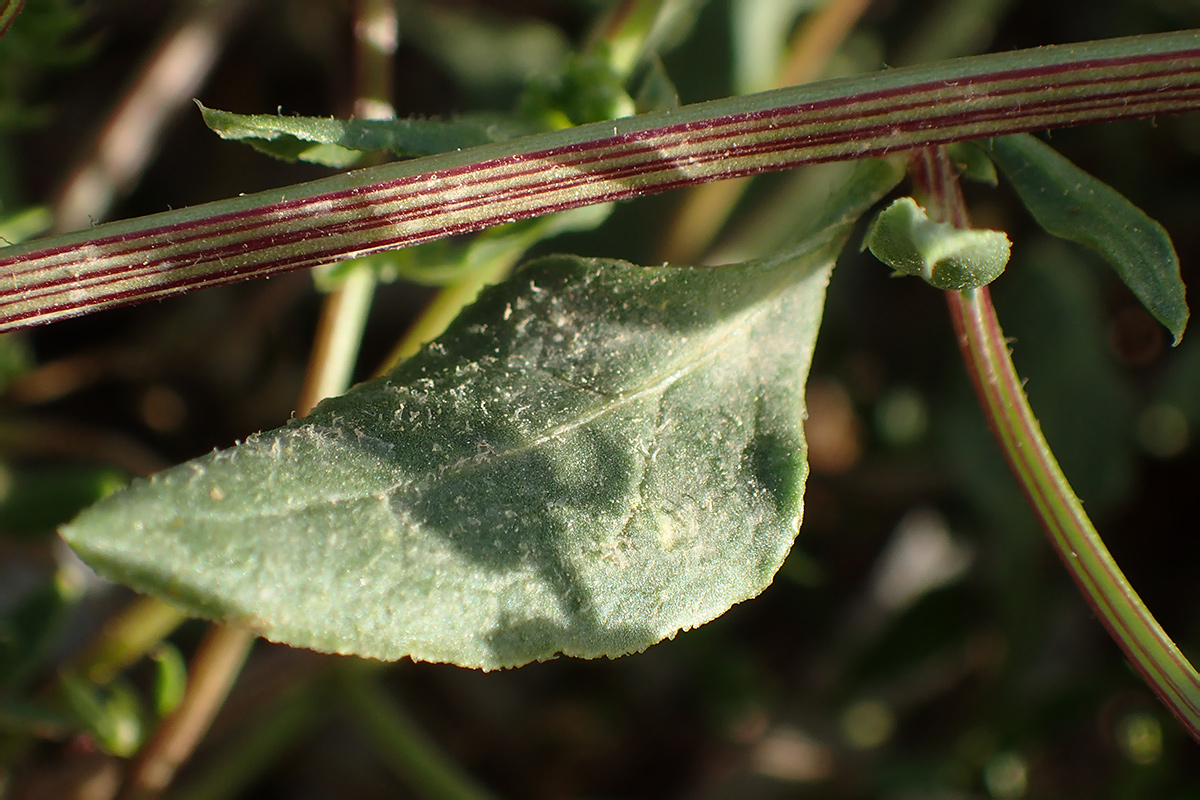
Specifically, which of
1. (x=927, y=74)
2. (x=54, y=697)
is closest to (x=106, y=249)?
(x=927, y=74)

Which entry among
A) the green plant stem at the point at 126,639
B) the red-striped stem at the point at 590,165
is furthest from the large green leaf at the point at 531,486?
the green plant stem at the point at 126,639

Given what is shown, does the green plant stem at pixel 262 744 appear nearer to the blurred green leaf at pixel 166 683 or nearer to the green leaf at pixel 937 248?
the blurred green leaf at pixel 166 683

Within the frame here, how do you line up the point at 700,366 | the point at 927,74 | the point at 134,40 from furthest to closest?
1. the point at 134,40
2. the point at 700,366
3. the point at 927,74

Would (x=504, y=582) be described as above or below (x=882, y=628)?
below

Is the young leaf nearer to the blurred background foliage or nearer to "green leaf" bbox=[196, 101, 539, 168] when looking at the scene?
"green leaf" bbox=[196, 101, 539, 168]

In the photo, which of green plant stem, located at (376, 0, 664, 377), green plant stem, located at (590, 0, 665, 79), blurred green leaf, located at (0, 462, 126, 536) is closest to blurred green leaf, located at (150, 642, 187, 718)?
blurred green leaf, located at (0, 462, 126, 536)

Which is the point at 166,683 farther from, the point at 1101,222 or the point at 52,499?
the point at 1101,222

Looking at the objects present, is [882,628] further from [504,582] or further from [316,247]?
[316,247]
